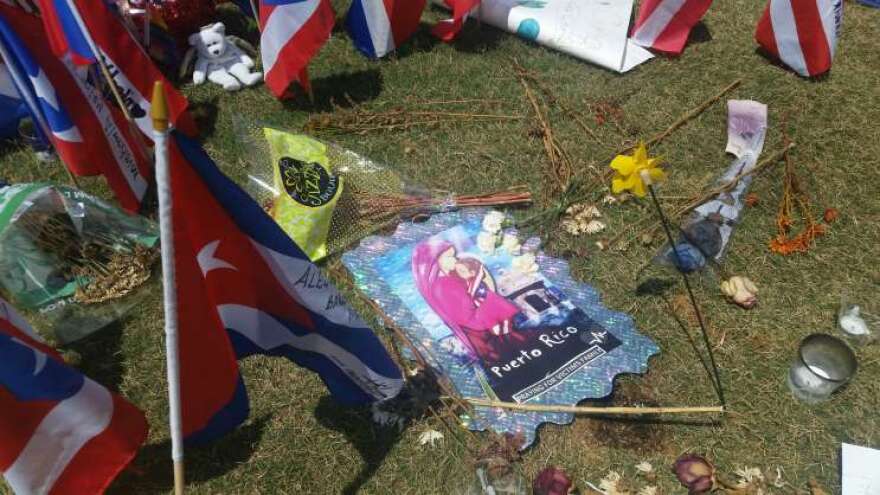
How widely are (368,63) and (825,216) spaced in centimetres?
325

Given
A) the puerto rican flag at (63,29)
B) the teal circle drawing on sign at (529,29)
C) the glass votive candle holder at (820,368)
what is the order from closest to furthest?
the glass votive candle holder at (820,368)
the puerto rican flag at (63,29)
the teal circle drawing on sign at (529,29)

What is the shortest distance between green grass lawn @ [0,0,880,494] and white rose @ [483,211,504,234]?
0.93ft

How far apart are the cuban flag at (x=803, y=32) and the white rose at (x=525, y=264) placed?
2.79m

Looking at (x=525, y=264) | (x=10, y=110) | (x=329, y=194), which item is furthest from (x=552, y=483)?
(x=10, y=110)

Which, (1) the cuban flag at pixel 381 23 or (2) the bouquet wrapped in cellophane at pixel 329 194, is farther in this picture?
(1) the cuban flag at pixel 381 23

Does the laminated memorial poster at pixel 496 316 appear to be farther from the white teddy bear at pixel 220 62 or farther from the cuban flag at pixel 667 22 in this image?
the cuban flag at pixel 667 22

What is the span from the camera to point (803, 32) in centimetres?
454

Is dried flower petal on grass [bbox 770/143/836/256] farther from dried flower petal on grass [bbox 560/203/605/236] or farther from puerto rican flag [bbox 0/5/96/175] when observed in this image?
puerto rican flag [bbox 0/5/96/175]

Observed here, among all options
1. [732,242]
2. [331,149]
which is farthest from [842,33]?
[331,149]

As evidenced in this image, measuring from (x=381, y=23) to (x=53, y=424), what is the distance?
3395mm

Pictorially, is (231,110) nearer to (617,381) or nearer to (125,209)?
(125,209)

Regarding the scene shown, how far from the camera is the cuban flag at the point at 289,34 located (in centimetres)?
376

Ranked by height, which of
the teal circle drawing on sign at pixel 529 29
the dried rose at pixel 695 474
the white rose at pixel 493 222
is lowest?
the dried rose at pixel 695 474

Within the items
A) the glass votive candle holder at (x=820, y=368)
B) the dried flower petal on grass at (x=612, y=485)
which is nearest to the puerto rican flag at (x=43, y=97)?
the dried flower petal on grass at (x=612, y=485)
